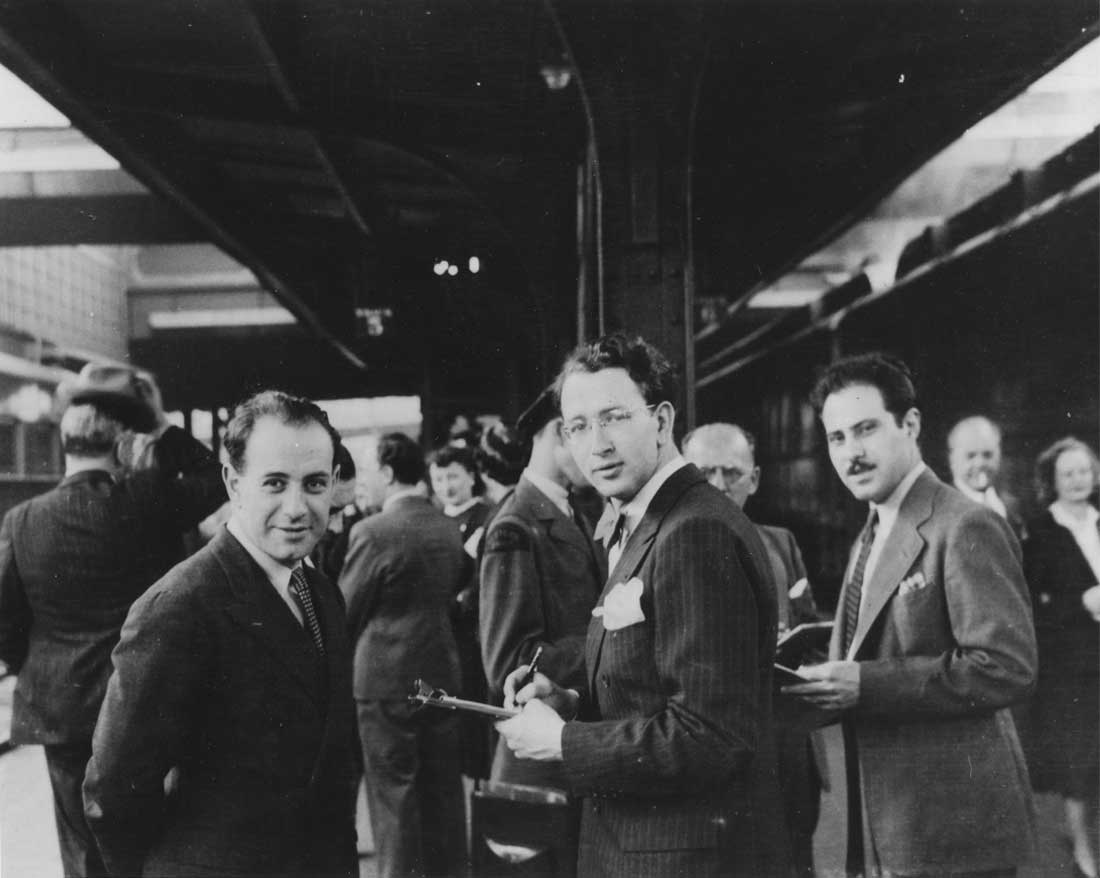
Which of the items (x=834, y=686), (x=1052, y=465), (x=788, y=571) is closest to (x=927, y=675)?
(x=834, y=686)

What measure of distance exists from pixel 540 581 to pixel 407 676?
1544 millimetres

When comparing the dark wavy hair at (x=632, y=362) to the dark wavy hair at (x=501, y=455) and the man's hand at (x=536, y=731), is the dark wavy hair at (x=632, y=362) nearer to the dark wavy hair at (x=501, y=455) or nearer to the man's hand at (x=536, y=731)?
the man's hand at (x=536, y=731)

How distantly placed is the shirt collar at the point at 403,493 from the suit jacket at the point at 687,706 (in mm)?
2907

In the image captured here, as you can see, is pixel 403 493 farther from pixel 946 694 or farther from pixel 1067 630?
pixel 1067 630

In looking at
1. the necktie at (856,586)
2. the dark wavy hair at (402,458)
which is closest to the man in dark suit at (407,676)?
the dark wavy hair at (402,458)

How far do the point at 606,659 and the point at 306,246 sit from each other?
6838mm

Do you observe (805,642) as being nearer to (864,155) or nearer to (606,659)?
(606,659)

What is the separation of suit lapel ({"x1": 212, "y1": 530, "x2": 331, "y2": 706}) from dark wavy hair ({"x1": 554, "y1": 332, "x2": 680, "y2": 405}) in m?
0.74

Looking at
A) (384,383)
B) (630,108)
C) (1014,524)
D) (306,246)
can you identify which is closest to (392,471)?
(384,383)

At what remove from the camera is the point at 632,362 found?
6.19 feet

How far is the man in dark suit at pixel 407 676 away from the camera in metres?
4.38

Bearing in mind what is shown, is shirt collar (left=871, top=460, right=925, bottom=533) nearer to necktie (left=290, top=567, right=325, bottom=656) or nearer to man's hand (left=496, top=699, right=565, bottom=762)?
man's hand (left=496, top=699, right=565, bottom=762)

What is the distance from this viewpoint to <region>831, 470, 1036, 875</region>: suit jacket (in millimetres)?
2064

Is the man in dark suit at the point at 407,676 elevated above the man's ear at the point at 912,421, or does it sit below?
below
